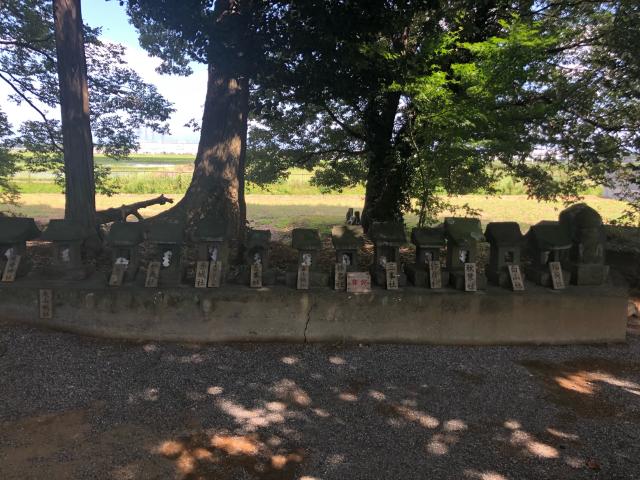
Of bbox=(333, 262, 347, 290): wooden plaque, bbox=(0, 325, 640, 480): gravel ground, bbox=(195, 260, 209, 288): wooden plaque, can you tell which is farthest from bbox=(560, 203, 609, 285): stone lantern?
bbox=(195, 260, 209, 288): wooden plaque

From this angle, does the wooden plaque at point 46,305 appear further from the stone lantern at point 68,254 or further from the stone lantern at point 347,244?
Result: the stone lantern at point 347,244

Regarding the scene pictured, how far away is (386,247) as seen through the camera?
17.1ft

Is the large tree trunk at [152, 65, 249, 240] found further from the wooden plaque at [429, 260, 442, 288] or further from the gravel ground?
the wooden plaque at [429, 260, 442, 288]

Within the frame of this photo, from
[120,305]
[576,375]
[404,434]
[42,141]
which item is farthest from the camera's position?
[42,141]

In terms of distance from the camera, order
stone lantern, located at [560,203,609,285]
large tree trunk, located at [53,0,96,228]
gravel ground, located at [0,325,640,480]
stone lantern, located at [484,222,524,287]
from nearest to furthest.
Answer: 1. gravel ground, located at [0,325,640,480]
2. stone lantern, located at [484,222,524,287]
3. stone lantern, located at [560,203,609,285]
4. large tree trunk, located at [53,0,96,228]

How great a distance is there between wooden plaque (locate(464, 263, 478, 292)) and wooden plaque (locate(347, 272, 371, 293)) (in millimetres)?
1095

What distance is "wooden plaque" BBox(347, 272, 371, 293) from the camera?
16.4ft

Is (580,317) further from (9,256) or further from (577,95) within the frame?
(9,256)

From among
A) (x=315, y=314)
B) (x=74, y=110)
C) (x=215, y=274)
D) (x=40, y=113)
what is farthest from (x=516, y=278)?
(x=40, y=113)

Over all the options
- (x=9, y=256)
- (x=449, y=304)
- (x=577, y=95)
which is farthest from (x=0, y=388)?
(x=577, y=95)

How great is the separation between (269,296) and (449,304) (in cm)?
200

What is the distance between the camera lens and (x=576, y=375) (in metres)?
4.46

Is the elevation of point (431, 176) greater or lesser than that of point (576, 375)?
greater

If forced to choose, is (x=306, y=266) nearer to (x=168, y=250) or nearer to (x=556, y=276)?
(x=168, y=250)
